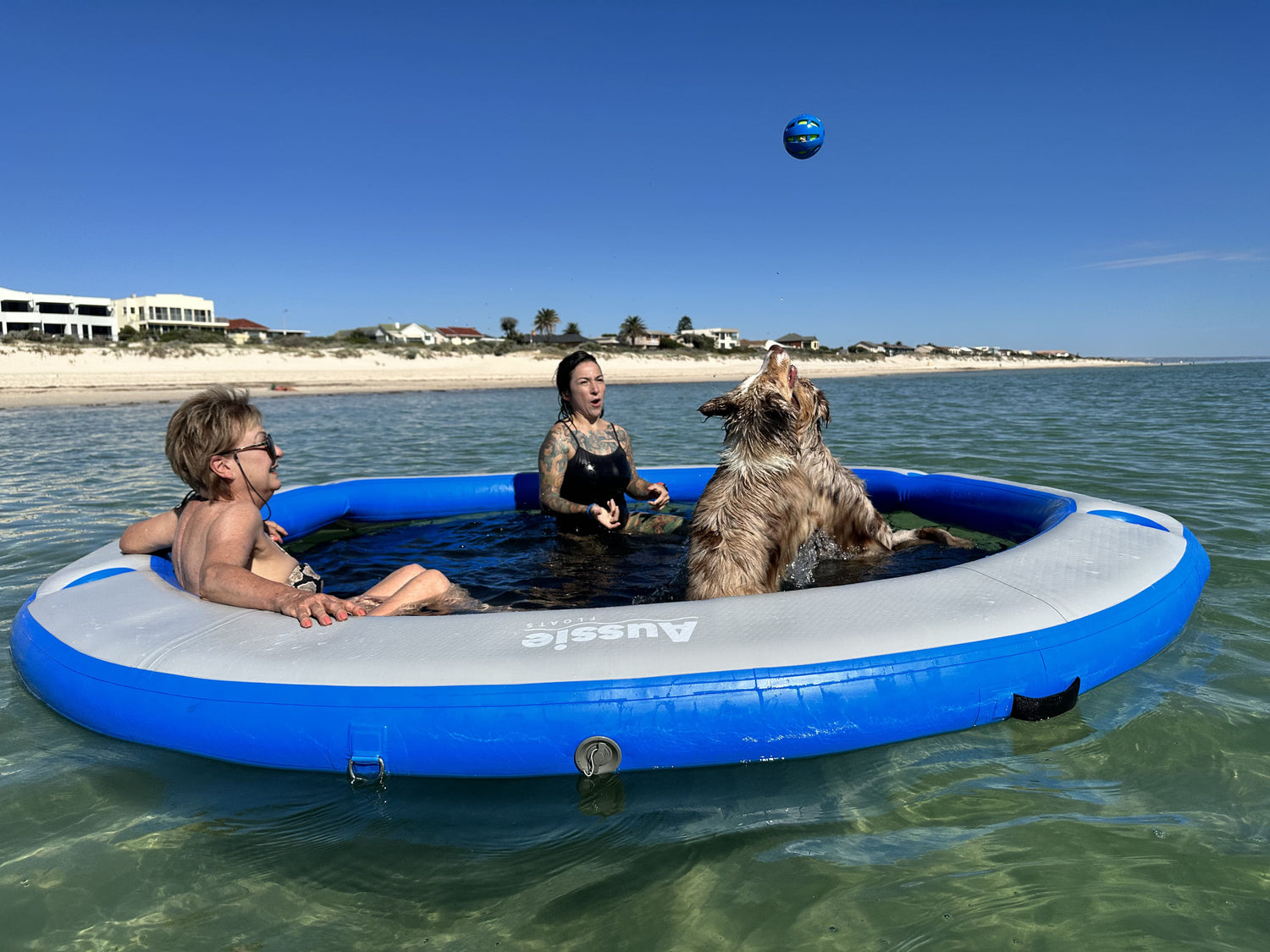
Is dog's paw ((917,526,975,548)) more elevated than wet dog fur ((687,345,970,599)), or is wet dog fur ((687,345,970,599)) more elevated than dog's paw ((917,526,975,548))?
wet dog fur ((687,345,970,599))

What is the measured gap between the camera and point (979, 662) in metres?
3.20

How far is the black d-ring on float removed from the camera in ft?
10.8

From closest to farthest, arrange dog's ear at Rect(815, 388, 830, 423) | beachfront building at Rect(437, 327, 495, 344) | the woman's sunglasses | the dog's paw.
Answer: the woman's sunglasses
dog's ear at Rect(815, 388, 830, 423)
the dog's paw
beachfront building at Rect(437, 327, 495, 344)

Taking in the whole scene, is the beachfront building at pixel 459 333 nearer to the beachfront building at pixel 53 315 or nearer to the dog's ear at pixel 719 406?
the beachfront building at pixel 53 315

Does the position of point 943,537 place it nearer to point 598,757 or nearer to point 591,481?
point 591,481

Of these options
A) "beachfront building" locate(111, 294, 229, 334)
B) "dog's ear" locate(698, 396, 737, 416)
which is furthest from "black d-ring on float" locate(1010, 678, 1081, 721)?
"beachfront building" locate(111, 294, 229, 334)

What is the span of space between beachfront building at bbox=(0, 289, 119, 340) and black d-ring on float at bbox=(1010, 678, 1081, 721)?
72.7 m

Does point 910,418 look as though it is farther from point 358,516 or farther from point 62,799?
point 62,799

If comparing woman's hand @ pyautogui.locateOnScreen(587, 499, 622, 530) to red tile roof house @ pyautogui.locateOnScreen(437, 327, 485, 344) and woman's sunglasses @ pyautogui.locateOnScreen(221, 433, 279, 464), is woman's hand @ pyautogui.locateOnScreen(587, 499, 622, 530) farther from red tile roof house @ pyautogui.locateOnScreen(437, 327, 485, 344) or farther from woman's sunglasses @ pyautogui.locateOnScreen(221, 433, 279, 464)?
red tile roof house @ pyautogui.locateOnScreen(437, 327, 485, 344)

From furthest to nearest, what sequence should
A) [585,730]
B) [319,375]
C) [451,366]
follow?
[451,366]
[319,375]
[585,730]

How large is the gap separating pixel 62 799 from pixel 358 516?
15.8ft

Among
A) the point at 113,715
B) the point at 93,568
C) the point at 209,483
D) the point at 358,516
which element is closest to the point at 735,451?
the point at 209,483

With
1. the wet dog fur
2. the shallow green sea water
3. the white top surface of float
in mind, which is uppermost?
the wet dog fur

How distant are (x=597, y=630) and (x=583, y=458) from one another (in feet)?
10.7
